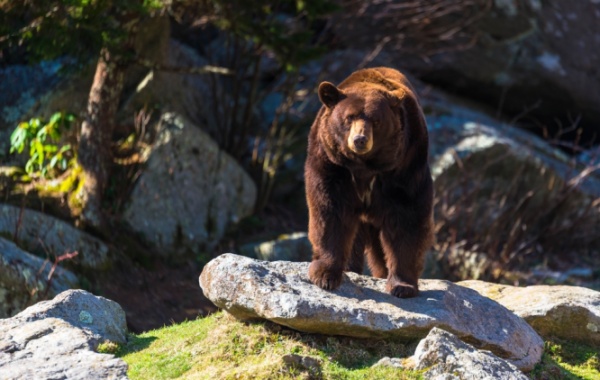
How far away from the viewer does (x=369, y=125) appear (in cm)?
650

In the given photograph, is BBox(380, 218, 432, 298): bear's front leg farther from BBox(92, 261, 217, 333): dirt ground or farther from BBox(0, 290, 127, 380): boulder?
BBox(92, 261, 217, 333): dirt ground

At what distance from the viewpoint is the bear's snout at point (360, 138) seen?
635 centimetres

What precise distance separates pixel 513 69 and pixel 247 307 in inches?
447

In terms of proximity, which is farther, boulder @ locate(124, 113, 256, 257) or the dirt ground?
boulder @ locate(124, 113, 256, 257)

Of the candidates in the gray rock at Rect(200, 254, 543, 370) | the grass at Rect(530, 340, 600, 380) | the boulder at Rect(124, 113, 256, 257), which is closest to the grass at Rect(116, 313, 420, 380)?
the gray rock at Rect(200, 254, 543, 370)

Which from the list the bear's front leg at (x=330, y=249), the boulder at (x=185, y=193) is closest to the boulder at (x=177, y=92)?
the boulder at (x=185, y=193)

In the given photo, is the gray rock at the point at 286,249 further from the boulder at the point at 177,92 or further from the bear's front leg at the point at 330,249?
the bear's front leg at the point at 330,249

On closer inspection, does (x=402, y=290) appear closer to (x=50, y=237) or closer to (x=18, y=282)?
(x=18, y=282)

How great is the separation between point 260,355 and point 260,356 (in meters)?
0.02

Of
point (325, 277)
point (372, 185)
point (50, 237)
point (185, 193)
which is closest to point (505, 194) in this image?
point (185, 193)

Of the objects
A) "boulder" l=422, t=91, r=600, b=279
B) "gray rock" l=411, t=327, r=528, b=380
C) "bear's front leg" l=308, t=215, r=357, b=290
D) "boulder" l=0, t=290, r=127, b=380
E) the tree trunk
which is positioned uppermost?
the tree trunk

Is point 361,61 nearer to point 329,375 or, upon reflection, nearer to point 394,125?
point 394,125

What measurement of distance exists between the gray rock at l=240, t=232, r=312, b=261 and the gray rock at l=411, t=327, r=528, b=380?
633 centimetres

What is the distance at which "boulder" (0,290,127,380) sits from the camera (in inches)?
239
